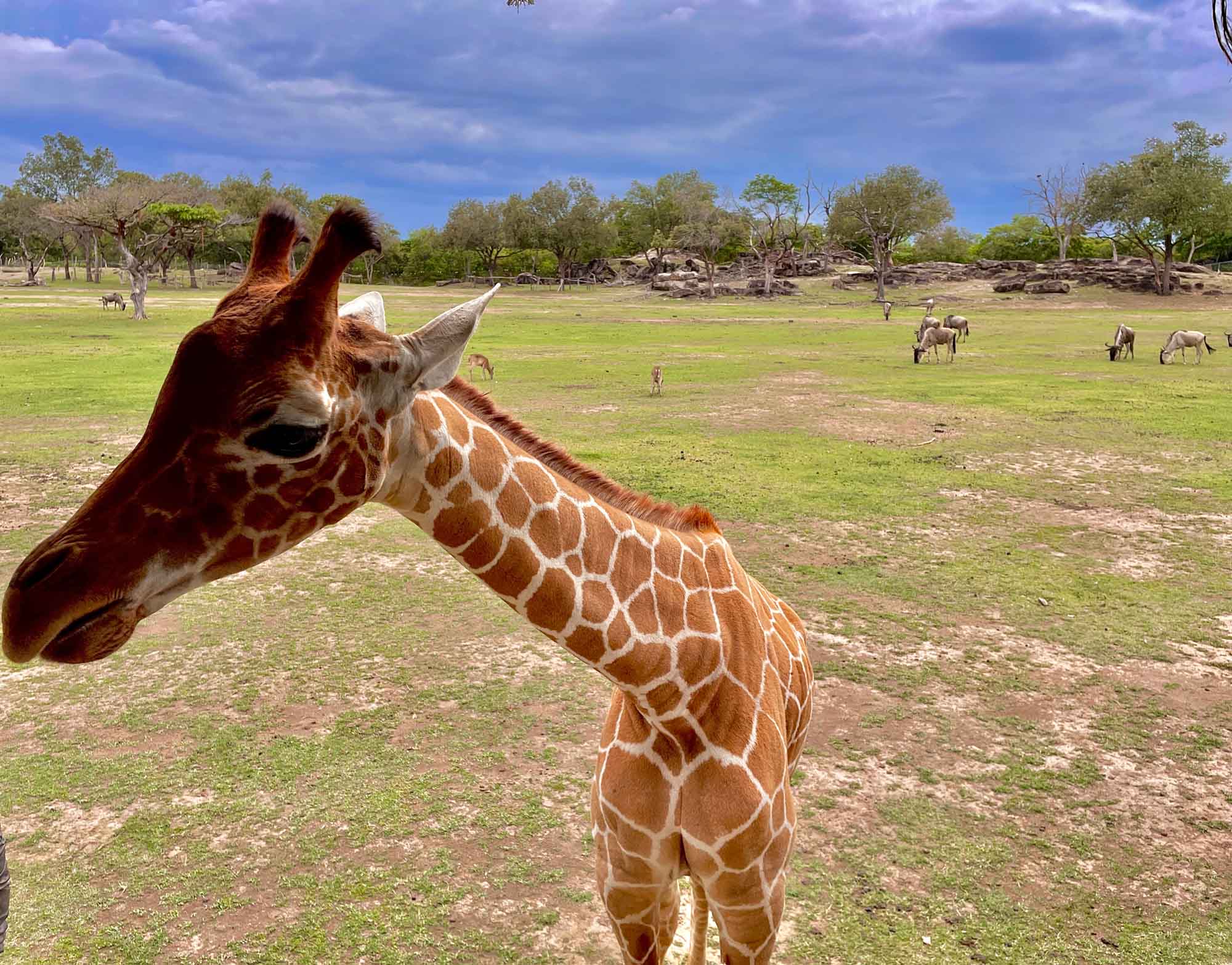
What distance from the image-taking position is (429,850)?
15.3 feet

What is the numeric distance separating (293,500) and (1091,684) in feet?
20.7

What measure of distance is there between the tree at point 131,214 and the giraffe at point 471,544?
42670 mm

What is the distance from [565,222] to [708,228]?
530 inches

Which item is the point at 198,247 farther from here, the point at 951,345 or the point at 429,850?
the point at 429,850

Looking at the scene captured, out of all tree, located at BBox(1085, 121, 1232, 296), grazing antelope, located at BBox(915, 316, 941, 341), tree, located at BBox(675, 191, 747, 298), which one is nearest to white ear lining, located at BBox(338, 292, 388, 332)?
grazing antelope, located at BBox(915, 316, 941, 341)

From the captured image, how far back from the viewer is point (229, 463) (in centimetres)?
209

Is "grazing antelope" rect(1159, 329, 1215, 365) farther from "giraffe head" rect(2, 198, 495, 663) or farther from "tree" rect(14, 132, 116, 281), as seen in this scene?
"tree" rect(14, 132, 116, 281)

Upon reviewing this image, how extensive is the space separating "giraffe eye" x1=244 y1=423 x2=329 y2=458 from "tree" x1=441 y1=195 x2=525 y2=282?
263 ft

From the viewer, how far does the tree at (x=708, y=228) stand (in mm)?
71875

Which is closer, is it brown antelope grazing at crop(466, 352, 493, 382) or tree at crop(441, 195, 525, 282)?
brown antelope grazing at crop(466, 352, 493, 382)

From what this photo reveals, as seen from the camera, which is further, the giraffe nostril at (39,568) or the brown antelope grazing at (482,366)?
the brown antelope grazing at (482,366)

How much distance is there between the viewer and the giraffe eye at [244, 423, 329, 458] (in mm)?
2068

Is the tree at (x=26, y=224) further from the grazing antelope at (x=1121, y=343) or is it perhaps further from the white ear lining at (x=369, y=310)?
the white ear lining at (x=369, y=310)

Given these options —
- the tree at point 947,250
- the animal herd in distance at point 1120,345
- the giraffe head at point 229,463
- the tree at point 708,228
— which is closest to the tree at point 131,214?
the animal herd in distance at point 1120,345
